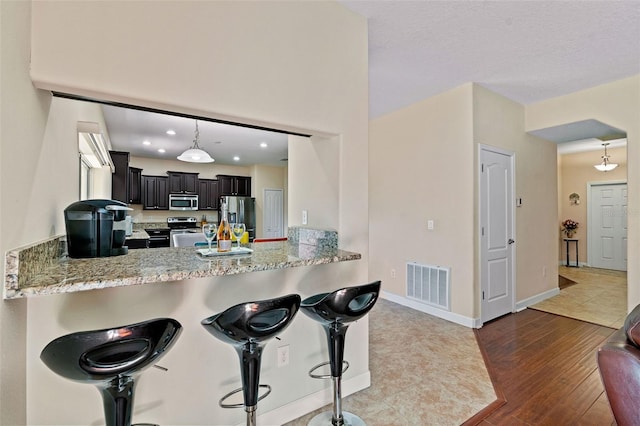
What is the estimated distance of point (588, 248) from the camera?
7027 millimetres

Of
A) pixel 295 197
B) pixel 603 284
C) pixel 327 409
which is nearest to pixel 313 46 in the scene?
pixel 295 197

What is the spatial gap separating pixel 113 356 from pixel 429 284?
3.59 meters

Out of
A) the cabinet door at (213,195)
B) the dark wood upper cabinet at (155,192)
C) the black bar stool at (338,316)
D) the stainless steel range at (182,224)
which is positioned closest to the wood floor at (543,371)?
the black bar stool at (338,316)

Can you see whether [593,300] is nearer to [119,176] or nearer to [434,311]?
[434,311]

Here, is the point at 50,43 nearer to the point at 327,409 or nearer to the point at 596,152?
the point at 327,409

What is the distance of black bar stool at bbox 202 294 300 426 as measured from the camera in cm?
130

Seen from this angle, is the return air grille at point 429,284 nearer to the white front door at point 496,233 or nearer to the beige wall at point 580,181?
the white front door at point 496,233

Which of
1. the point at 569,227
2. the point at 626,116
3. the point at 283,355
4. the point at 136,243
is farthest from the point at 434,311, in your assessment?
the point at 569,227

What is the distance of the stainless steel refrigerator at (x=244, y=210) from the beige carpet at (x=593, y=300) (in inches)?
256

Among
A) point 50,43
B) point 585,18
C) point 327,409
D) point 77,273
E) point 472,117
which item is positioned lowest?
point 327,409

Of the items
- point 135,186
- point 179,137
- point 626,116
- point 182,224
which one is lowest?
point 182,224

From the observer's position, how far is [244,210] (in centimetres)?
823

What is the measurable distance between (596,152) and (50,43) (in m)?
9.22

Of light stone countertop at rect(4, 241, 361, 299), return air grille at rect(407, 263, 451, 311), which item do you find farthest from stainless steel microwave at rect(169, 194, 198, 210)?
light stone countertop at rect(4, 241, 361, 299)
